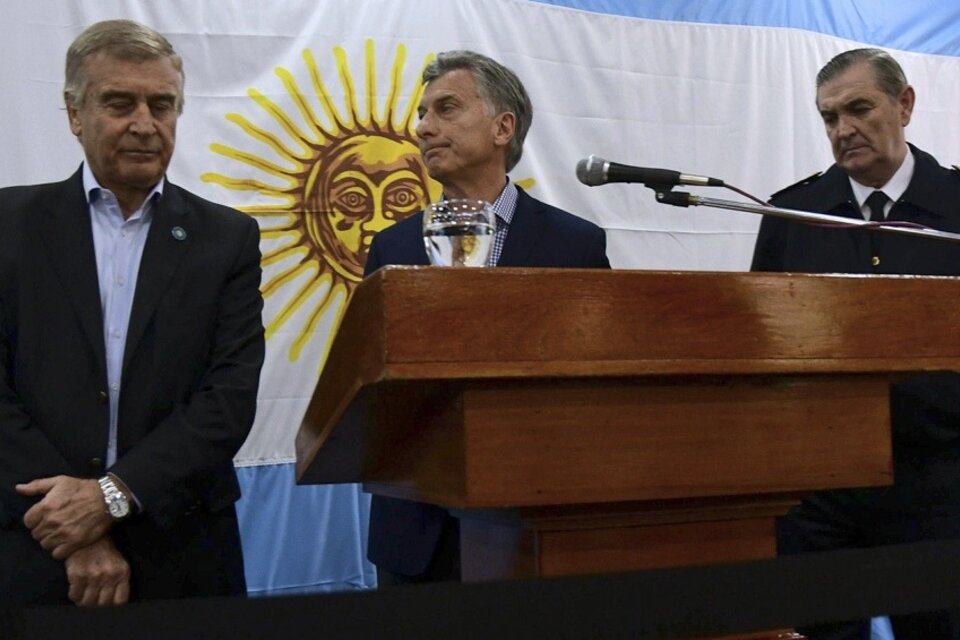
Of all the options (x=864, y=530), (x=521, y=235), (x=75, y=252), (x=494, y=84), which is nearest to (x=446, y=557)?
(x=521, y=235)

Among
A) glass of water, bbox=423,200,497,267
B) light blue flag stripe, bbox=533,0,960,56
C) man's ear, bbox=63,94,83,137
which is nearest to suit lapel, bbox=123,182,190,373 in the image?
man's ear, bbox=63,94,83,137

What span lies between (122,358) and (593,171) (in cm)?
89

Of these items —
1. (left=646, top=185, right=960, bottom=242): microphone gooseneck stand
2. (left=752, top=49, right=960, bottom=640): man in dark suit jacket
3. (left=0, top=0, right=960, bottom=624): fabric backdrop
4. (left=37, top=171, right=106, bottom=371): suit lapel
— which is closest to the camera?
(left=646, top=185, right=960, bottom=242): microphone gooseneck stand

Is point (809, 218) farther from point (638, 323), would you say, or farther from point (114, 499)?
point (114, 499)

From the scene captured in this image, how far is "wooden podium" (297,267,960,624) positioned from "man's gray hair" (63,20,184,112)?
1.04m

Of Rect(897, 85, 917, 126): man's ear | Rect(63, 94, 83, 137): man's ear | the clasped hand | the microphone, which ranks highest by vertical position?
Rect(897, 85, 917, 126): man's ear

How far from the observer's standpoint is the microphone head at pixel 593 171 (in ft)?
5.35

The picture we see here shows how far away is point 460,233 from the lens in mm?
1417

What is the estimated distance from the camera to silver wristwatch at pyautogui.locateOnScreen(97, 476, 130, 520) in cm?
183

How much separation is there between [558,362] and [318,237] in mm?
2300

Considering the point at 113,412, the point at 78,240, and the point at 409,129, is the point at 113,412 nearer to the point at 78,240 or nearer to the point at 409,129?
the point at 78,240

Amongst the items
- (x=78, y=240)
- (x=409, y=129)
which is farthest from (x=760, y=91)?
(x=78, y=240)

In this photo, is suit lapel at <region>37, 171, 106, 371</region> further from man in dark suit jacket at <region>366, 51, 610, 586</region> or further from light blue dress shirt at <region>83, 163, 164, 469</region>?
man in dark suit jacket at <region>366, 51, 610, 586</region>

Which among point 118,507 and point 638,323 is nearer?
point 638,323
